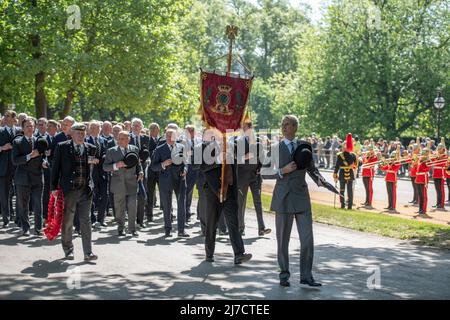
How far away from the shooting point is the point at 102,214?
51.8 ft

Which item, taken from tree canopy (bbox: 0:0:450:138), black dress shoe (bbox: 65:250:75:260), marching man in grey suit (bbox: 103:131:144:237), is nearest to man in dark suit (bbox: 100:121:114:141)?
marching man in grey suit (bbox: 103:131:144:237)

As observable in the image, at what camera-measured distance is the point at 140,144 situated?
17203 millimetres

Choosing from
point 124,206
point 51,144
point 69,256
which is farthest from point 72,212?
point 51,144

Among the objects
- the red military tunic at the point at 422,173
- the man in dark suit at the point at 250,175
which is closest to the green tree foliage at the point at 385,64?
the red military tunic at the point at 422,173

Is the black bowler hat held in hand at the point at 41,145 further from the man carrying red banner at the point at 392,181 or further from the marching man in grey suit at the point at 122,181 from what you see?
the man carrying red banner at the point at 392,181

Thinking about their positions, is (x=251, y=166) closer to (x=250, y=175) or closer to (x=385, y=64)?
(x=250, y=175)

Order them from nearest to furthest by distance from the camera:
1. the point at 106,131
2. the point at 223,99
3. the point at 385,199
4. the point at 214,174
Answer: the point at 223,99 → the point at 214,174 → the point at 106,131 → the point at 385,199

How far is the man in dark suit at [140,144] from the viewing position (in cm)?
1572

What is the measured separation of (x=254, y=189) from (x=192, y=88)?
2484 centimetres

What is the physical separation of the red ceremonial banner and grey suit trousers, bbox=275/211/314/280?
2.05 meters

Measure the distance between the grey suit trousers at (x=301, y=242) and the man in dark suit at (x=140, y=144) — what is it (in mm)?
6416

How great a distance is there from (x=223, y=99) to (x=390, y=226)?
6.81 m

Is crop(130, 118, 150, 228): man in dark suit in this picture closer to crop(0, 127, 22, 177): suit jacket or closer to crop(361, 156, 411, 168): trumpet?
crop(0, 127, 22, 177): suit jacket

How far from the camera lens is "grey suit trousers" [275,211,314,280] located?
31.0ft
